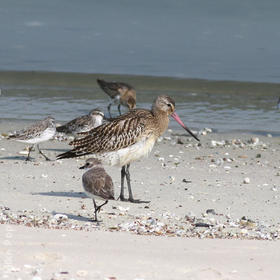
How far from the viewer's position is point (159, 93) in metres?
21.1

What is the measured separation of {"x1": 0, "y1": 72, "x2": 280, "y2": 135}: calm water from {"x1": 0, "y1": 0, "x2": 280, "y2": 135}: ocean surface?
0.09 ft

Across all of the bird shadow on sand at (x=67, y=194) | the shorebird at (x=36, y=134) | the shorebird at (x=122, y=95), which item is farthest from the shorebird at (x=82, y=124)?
the shorebird at (x=122, y=95)

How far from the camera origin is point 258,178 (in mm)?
10641

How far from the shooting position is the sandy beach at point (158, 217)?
5.62 m

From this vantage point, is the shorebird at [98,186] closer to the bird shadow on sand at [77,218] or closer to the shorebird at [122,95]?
the bird shadow on sand at [77,218]

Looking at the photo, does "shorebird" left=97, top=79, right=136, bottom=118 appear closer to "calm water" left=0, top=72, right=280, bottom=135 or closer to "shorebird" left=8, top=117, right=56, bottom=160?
"calm water" left=0, top=72, right=280, bottom=135

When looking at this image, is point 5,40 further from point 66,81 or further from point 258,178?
point 258,178

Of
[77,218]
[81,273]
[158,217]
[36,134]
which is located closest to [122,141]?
[158,217]

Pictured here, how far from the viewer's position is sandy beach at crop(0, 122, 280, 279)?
5625 mm

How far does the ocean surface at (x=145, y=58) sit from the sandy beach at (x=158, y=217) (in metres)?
3.72

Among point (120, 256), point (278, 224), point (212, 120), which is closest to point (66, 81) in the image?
point (212, 120)

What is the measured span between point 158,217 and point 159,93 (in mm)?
13345

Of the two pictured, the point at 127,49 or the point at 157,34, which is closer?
the point at 127,49

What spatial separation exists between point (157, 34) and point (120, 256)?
31.9 metres
